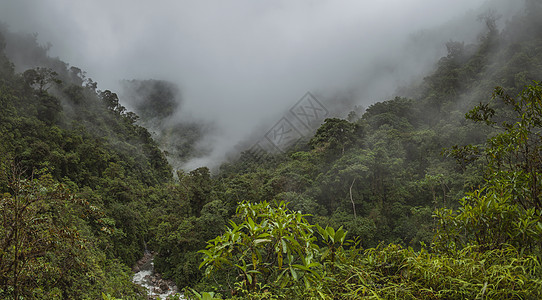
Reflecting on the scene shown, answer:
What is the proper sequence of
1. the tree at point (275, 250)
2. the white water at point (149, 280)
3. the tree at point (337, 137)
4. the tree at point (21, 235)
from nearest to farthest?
the tree at point (275, 250), the tree at point (21, 235), the white water at point (149, 280), the tree at point (337, 137)

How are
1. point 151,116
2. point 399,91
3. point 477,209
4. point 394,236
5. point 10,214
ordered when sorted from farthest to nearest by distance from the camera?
point 151,116 → point 399,91 → point 394,236 → point 10,214 → point 477,209

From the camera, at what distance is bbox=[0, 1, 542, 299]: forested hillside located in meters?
1.01

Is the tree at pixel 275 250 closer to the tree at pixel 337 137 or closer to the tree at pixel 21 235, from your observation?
the tree at pixel 21 235

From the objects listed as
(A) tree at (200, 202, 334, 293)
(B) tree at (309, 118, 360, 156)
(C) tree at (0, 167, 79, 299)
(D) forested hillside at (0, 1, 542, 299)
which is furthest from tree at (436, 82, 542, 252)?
(B) tree at (309, 118, 360, 156)

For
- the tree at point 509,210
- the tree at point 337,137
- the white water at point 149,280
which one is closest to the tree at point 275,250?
the tree at point 509,210

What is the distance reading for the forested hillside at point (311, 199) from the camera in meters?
1.01

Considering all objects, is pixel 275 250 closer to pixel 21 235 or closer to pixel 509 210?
pixel 509 210

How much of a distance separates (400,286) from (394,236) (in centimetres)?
1064

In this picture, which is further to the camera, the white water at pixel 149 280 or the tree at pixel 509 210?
the white water at pixel 149 280

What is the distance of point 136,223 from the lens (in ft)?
48.1

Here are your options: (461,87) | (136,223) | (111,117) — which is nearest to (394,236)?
(136,223)

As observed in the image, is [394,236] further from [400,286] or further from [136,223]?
[136,223]

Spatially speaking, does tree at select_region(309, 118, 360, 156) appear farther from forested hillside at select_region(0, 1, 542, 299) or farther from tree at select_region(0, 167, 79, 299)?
tree at select_region(0, 167, 79, 299)

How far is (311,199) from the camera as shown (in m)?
10.9
